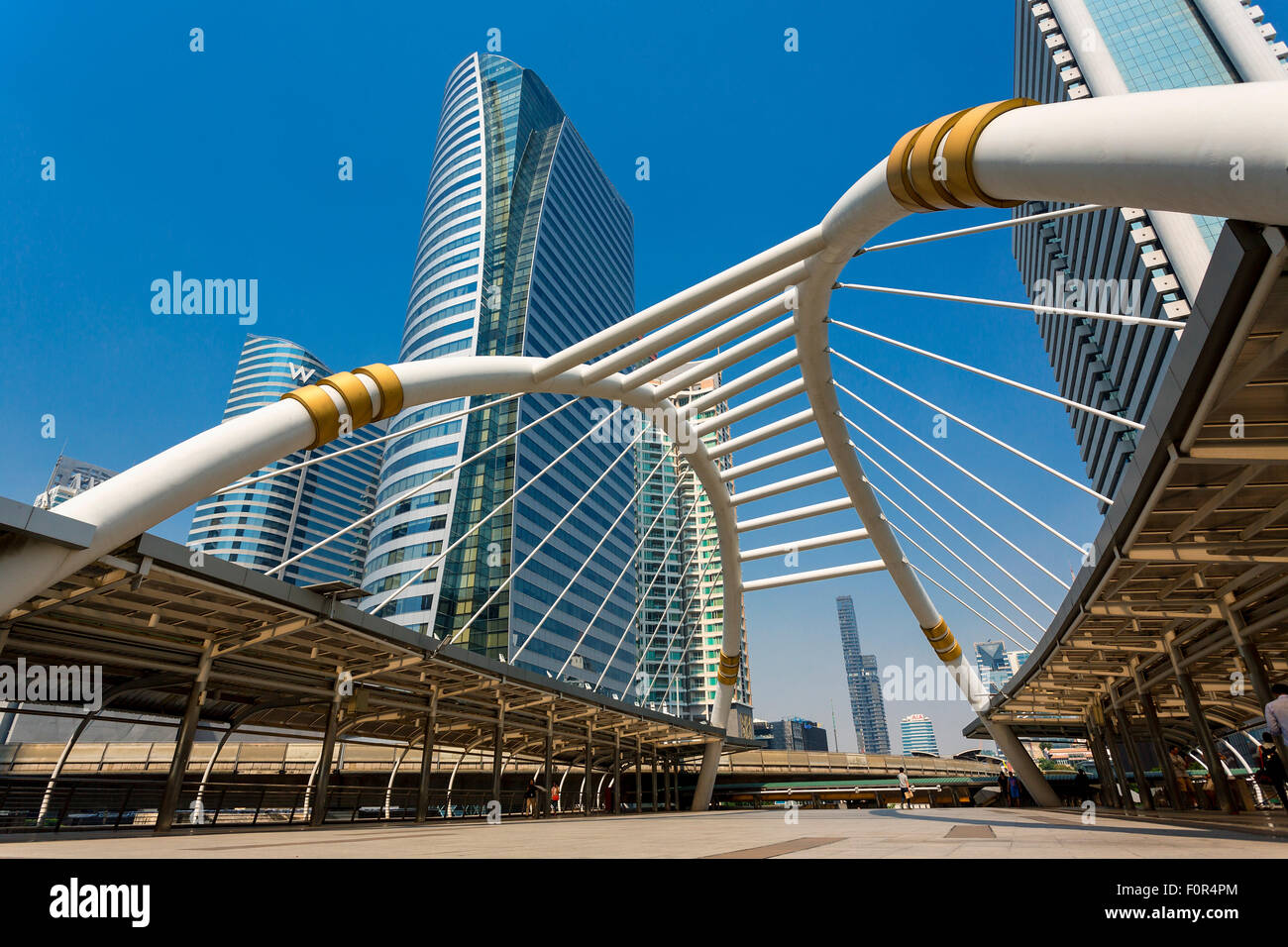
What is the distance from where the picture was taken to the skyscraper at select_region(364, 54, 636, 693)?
2965 inches

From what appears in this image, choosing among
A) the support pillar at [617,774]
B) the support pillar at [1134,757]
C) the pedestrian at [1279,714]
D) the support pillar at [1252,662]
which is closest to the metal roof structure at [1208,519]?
the support pillar at [1252,662]

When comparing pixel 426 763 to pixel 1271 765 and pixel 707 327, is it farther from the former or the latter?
pixel 1271 765

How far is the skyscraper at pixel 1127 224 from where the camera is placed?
176 ft

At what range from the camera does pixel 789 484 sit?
23.7 metres

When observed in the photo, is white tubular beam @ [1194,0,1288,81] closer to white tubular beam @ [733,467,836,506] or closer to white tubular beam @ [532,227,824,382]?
white tubular beam @ [733,467,836,506]

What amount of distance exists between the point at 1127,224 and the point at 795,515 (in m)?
50.0

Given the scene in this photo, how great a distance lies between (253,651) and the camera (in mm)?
15602

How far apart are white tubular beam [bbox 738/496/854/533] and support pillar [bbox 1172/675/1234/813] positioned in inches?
421

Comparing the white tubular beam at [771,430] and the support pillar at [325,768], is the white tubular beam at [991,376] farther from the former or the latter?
the support pillar at [325,768]

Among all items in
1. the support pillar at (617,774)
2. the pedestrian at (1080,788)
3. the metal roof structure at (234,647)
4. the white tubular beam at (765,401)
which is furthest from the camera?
the pedestrian at (1080,788)

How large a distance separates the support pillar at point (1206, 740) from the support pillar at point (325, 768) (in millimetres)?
18423

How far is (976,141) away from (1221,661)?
1744 cm

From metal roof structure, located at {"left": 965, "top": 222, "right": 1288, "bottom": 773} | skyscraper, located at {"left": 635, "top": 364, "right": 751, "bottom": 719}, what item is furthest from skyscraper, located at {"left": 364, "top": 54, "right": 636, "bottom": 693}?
metal roof structure, located at {"left": 965, "top": 222, "right": 1288, "bottom": 773}

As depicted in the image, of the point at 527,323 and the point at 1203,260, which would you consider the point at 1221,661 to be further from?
the point at 527,323
